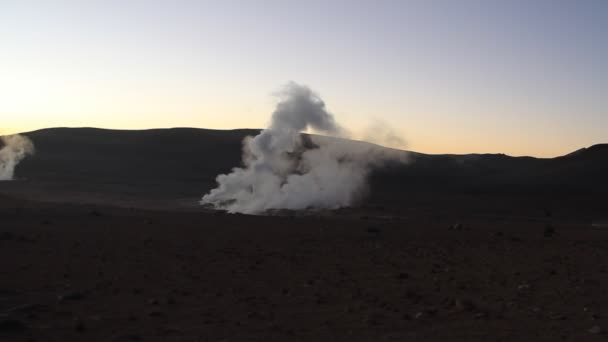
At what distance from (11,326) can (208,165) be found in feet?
370

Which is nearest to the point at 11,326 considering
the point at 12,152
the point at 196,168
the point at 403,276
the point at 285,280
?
the point at 285,280

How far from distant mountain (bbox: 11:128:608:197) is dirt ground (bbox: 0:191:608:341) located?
158 ft

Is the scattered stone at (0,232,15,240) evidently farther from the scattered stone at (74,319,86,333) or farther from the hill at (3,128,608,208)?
the hill at (3,128,608,208)

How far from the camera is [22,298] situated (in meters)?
13.5

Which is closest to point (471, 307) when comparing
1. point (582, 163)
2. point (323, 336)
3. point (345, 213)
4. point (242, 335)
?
point (323, 336)

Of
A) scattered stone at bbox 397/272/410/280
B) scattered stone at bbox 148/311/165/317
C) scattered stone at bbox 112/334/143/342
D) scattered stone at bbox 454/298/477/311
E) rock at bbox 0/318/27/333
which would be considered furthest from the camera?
scattered stone at bbox 397/272/410/280

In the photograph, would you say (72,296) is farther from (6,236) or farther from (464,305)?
(6,236)

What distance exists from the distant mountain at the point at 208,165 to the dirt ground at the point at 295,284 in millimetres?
48111

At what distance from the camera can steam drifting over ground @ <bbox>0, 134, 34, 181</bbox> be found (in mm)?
84875

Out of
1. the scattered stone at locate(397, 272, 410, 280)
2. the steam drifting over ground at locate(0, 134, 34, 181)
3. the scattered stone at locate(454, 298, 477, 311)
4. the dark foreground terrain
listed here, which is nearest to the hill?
the steam drifting over ground at locate(0, 134, 34, 181)

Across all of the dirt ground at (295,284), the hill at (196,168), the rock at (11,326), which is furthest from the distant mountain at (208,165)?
the rock at (11,326)

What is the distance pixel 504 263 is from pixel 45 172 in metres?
84.8

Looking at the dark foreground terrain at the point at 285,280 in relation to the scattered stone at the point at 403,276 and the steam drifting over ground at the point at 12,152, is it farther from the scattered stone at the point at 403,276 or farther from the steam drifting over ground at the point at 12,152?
the steam drifting over ground at the point at 12,152

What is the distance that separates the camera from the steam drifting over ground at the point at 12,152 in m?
84.9
